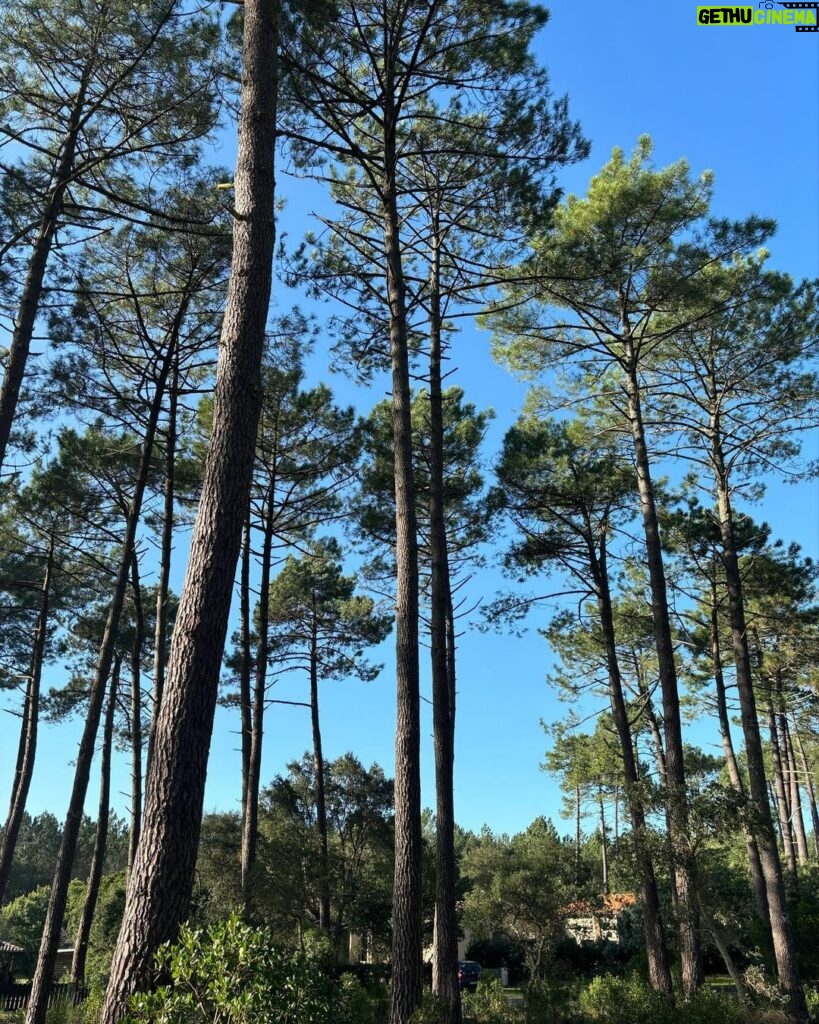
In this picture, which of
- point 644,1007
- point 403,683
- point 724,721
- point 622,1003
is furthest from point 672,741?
point 724,721

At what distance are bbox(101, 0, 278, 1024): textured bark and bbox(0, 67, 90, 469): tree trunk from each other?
2.87 meters

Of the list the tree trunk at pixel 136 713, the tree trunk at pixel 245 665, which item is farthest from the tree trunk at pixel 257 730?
the tree trunk at pixel 136 713

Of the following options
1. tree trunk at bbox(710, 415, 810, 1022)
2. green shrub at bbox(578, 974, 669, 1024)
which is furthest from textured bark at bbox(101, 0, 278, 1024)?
tree trunk at bbox(710, 415, 810, 1022)

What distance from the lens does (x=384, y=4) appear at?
7832mm

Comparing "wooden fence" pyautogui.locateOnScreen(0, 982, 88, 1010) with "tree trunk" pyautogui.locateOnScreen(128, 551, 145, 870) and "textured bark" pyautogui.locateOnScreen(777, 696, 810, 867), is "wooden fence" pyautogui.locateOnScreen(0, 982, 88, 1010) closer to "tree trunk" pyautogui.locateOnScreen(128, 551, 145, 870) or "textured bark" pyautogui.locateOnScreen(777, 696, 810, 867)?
"tree trunk" pyautogui.locateOnScreen(128, 551, 145, 870)

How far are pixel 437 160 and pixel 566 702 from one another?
1192cm

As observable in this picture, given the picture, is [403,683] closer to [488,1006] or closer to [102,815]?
[488,1006]

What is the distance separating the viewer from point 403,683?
6.66 metres

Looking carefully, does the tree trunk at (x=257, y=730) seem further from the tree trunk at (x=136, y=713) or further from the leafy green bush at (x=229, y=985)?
the leafy green bush at (x=229, y=985)

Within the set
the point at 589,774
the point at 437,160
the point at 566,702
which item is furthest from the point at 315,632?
the point at 437,160

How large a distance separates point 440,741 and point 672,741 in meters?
3.17

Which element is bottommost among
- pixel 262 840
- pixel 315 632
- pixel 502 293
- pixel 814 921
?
pixel 814 921

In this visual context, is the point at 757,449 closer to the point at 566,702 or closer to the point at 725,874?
the point at 566,702

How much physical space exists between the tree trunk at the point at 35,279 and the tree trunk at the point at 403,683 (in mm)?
3272
